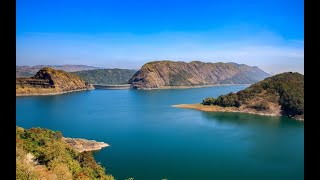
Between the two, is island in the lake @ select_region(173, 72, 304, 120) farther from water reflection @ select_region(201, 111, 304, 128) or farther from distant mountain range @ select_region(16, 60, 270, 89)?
distant mountain range @ select_region(16, 60, 270, 89)

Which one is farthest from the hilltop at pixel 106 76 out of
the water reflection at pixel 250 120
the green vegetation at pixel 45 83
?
the water reflection at pixel 250 120

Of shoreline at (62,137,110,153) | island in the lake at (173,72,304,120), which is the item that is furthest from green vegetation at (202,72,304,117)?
shoreline at (62,137,110,153)

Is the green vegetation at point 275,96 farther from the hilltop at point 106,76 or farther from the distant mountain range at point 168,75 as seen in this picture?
the hilltop at point 106,76

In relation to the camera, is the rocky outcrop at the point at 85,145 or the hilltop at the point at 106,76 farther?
the hilltop at the point at 106,76

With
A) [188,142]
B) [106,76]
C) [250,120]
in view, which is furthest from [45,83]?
[106,76]

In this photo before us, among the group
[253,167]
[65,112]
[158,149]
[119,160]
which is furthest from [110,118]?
[253,167]

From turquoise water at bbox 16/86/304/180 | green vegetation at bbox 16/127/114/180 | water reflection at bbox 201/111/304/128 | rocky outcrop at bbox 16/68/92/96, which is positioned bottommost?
turquoise water at bbox 16/86/304/180
